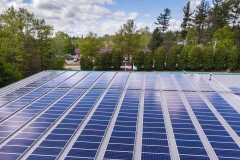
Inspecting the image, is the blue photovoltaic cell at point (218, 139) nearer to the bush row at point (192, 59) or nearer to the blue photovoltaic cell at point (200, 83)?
the blue photovoltaic cell at point (200, 83)

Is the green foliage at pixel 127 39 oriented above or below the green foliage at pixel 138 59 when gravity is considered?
above

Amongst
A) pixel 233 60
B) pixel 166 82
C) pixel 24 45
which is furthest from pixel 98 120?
pixel 233 60

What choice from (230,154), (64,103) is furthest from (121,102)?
(230,154)

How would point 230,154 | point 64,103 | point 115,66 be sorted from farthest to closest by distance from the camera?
point 115,66 → point 64,103 → point 230,154

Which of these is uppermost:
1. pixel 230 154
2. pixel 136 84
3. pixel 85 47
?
pixel 85 47

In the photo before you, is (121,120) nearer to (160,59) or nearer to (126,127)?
(126,127)

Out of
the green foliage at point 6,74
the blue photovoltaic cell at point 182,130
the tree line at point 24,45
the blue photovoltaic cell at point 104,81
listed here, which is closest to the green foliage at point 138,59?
the tree line at point 24,45

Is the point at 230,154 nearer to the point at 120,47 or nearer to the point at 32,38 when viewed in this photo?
the point at 32,38
